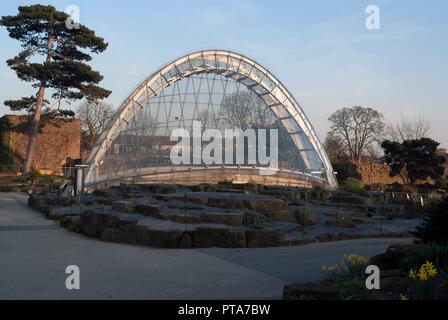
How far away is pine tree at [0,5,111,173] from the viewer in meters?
50.0

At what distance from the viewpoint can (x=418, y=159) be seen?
50.3 metres

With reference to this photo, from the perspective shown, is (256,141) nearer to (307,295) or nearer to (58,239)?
(58,239)

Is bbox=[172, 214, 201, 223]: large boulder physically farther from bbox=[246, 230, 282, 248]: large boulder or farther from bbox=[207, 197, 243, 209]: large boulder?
bbox=[207, 197, 243, 209]: large boulder

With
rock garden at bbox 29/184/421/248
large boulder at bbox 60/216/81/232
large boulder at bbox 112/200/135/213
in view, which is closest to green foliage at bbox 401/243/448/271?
rock garden at bbox 29/184/421/248

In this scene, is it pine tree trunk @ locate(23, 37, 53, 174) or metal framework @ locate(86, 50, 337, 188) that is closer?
metal framework @ locate(86, 50, 337, 188)

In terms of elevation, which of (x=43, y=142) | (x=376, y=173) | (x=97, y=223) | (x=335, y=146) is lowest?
(x=97, y=223)

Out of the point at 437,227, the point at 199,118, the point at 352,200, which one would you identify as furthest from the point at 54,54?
the point at 437,227

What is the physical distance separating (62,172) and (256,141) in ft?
85.7

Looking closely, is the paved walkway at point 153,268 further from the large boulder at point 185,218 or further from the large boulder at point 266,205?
→ the large boulder at point 266,205

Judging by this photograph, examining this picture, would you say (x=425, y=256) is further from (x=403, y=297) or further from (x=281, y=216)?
(x=281, y=216)

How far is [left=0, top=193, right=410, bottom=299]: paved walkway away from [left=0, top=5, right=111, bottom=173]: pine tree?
3622 cm

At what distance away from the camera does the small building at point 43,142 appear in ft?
188

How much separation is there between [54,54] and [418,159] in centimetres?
3584
